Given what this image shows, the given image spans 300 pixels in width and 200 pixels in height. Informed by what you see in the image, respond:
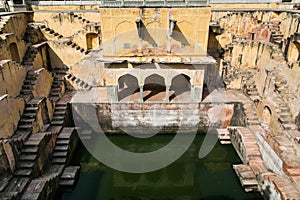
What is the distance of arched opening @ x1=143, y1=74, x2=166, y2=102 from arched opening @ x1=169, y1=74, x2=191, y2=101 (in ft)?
2.32

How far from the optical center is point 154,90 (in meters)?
18.1

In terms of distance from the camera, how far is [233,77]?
18.2 meters

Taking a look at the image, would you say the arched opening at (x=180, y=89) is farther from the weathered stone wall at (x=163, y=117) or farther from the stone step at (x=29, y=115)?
the stone step at (x=29, y=115)

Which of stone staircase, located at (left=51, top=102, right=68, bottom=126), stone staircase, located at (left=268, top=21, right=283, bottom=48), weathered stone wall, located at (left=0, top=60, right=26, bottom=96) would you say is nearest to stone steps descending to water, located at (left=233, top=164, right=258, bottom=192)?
stone staircase, located at (left=268, top=21, right=283, bottom=48)

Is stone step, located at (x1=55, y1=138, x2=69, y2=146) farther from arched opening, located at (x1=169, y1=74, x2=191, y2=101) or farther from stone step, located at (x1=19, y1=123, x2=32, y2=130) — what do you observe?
arched opening, located at (x1=169, y1=74, x2=191, y2=101)

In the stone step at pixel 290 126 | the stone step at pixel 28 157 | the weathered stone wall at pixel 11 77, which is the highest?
the weathered stone wall at pixel 11 77

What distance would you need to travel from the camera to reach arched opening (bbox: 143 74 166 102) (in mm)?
16747

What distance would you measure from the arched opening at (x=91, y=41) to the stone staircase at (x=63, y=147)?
8858mm

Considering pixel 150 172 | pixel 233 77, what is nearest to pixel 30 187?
pixel 150 172

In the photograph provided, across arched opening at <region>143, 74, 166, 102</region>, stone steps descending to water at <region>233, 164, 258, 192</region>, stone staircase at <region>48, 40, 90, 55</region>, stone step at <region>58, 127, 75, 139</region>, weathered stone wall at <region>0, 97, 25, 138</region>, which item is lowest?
stone steps descending to water at <region>233, 164, 258, 192</region>

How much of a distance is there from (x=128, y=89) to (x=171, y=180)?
7.81 meters

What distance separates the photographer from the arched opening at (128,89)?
1662 centimetres

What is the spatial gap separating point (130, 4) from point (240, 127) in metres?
10.2

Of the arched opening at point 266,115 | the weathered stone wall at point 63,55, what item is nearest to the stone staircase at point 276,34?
the arched opening at point 266,115
